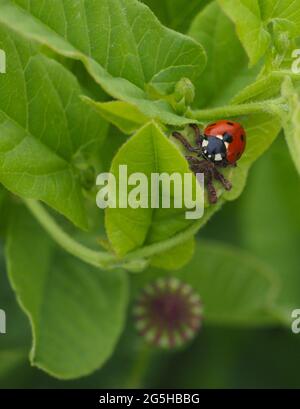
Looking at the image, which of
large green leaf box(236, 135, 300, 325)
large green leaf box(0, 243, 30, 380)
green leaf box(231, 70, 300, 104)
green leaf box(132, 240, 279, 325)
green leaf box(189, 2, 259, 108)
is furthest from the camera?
large green leaf box(236, 135, 300, 325)

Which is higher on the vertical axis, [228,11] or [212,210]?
[228,11]

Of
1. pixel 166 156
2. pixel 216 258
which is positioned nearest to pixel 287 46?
pixel 166 156

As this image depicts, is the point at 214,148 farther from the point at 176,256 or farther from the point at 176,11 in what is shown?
the point at 176,11

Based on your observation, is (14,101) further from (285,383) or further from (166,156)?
(285,383)

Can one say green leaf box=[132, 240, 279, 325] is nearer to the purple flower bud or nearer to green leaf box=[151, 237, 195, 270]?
the purple flower bud

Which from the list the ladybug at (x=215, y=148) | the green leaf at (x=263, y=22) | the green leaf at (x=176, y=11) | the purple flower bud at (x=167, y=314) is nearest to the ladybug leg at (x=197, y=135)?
the ladybug at (x=215, y=148)

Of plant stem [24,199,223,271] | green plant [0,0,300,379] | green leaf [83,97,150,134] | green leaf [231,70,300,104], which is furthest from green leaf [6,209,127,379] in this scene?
green leaf [231,70,300,104]

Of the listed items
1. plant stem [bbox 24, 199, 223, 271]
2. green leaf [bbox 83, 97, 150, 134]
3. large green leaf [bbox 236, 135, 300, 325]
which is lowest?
plant stem [bbox 24, 199, 223, 271]
